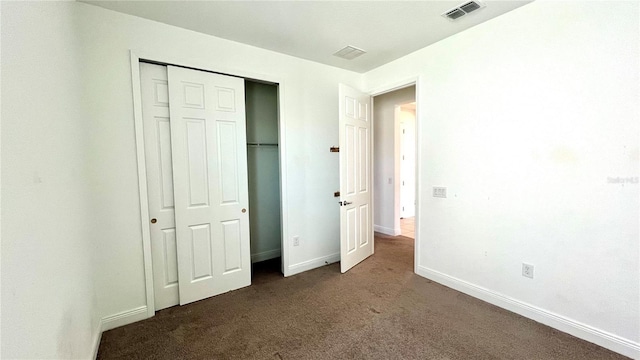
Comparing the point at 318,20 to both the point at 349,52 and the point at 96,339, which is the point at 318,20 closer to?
the point at 349,52

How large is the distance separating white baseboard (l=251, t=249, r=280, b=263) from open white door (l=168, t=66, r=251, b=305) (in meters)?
0.69

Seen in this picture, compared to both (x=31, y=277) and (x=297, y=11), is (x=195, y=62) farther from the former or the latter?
(x=31, y=277)

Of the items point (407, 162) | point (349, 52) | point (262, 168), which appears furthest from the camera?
point (407, 162)

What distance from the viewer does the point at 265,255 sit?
11.7ft

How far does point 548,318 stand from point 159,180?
3468 mm

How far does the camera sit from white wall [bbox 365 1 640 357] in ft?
5.64

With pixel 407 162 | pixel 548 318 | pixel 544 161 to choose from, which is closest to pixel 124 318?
pixel 548 318

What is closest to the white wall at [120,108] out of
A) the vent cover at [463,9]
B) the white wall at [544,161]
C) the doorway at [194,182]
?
the doorway at [194,182]

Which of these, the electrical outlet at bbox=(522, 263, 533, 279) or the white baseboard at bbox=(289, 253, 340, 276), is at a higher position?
the electrical outlet at bbox=(522, 263, 533, 279)

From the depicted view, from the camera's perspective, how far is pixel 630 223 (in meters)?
1.69

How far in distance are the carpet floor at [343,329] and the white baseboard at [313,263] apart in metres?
0.27

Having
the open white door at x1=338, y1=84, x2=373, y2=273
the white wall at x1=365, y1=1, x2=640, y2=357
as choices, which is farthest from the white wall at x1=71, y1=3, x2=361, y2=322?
the white wall at x1=365, y1=1, x2=640, y2=357

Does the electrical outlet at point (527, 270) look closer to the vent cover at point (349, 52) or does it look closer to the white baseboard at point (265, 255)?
the vent cover at point (349, 52)

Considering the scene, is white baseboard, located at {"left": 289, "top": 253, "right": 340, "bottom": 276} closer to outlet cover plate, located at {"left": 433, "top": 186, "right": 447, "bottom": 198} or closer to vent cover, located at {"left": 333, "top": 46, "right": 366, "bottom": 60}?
outlet cover plate, located at {"left": 433, "top": 186, "right": 447, "bottom": 198}
